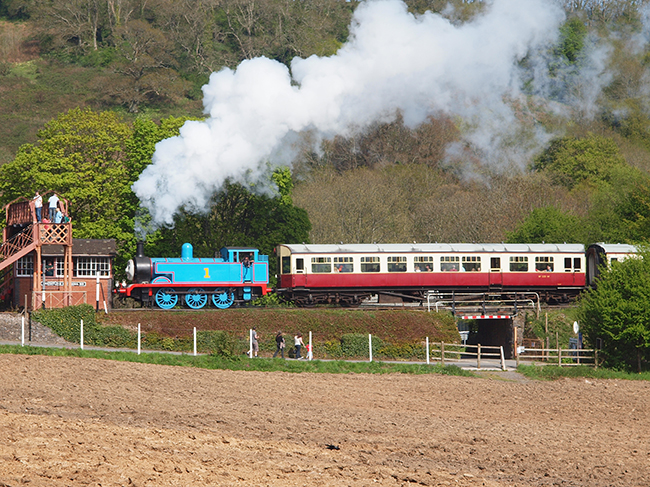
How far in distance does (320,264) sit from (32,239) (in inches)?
608

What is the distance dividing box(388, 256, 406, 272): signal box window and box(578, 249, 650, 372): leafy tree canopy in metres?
10.7

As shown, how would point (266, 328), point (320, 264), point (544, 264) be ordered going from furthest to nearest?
point (544, 264) < point (320, 264) < point (266, 328)

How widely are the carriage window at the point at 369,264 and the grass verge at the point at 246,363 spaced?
1030 centimetres

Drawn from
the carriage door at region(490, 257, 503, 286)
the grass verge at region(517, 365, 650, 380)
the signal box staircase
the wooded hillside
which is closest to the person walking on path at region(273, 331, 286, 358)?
the grass verge at region(517, 365, 650, 380)

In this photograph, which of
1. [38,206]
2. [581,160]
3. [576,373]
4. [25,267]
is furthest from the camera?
[581,160]

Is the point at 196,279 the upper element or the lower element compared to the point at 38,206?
lower

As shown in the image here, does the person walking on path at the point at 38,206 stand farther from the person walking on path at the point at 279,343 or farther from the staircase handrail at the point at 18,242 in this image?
the person walking on path at the point at 279,343

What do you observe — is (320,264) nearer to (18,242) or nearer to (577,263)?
(577,263)

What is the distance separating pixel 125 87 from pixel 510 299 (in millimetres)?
83048

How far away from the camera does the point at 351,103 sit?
1539 inches

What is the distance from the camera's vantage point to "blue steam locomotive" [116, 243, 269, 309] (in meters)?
41.8

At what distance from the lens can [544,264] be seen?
46281mm

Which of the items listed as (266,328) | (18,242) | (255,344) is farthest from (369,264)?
(18,242)

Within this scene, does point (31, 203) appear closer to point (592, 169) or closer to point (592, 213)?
point (592, 213)
